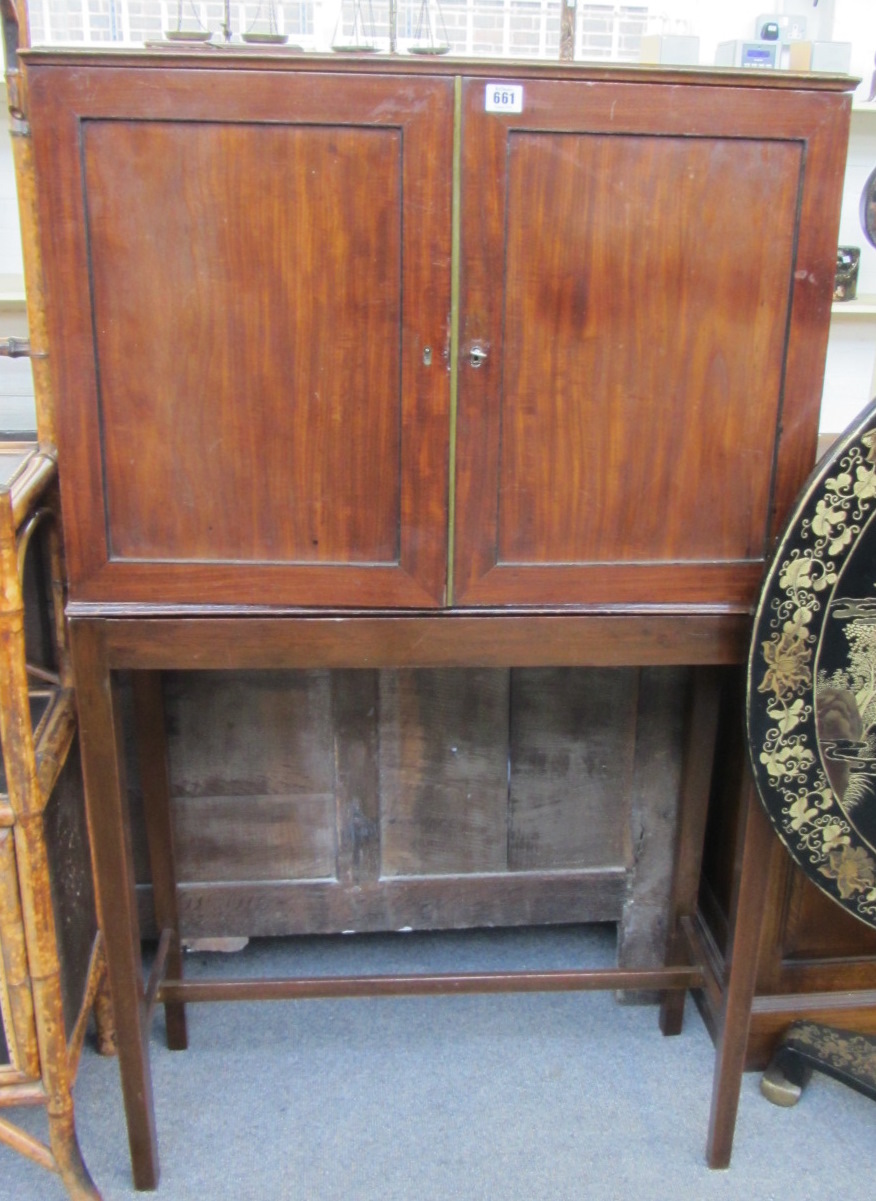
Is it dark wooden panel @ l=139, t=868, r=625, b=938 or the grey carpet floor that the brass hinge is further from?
the grey carpet floor

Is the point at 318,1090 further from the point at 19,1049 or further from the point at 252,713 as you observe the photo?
the point at 252,713

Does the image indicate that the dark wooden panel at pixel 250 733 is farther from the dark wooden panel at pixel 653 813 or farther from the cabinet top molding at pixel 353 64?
the cabinet top molding at pixel 353 64

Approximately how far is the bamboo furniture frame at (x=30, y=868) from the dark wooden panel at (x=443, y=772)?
23.7 inches

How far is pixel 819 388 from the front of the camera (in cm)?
138

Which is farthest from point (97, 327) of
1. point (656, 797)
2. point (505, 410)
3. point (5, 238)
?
point (5, 238)

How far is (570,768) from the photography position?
2.04 m

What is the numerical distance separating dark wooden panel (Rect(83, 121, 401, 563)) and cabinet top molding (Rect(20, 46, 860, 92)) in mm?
67

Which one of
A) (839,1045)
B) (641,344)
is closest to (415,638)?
(641,344)

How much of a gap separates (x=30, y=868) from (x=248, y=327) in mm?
797

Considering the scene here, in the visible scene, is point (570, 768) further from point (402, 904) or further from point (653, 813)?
point (402, 904)

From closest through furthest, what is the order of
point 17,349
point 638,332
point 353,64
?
point 353,64, point 638,332, point 17,349

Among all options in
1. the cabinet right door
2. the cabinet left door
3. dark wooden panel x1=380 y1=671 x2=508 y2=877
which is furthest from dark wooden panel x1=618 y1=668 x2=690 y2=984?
the cabinet left door

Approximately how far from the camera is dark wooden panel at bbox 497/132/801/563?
50.8 inches

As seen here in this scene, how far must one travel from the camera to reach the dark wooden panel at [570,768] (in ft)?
6.55
